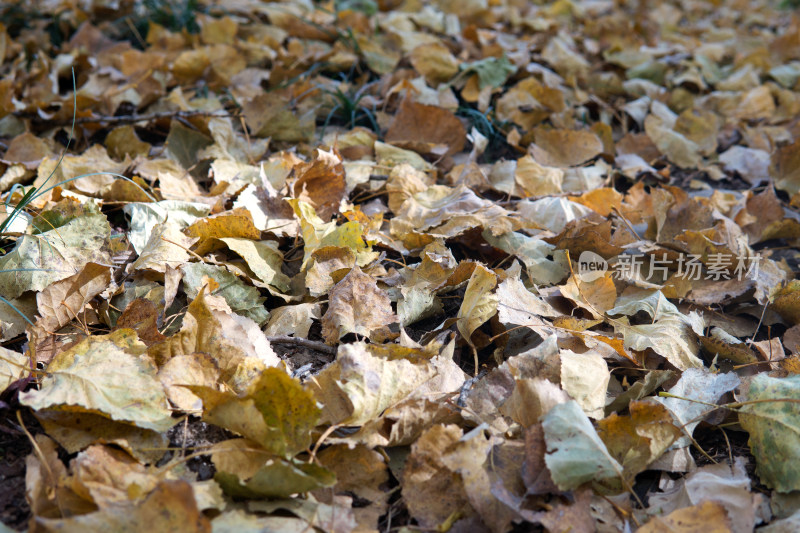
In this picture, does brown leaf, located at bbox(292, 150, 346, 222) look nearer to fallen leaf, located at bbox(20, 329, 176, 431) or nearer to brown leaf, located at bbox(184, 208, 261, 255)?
brown leaf, located at bbox(184, 208, 261, 255)

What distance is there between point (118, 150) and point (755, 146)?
2216mm

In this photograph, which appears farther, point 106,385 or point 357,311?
point 357,311

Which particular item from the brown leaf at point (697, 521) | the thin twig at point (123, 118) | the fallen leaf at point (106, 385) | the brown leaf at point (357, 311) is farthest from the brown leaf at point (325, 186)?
the brown leaf at point (697, 521)

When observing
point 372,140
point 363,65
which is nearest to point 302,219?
point 372,140

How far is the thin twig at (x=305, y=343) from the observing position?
45.3 inches

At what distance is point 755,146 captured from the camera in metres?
2.20

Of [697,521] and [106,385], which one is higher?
[106,385]

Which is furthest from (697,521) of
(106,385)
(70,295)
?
(70,295)

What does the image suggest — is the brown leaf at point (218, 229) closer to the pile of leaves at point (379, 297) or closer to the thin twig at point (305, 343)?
the pile of leaves at point (379, 297)

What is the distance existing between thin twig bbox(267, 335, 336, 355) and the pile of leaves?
0.01m

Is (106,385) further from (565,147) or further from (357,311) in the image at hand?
(565,147)

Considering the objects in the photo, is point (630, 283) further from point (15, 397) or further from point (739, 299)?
point (15, 397)

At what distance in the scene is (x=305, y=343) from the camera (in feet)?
3.81

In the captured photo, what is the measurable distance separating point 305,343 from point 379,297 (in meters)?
0.17
